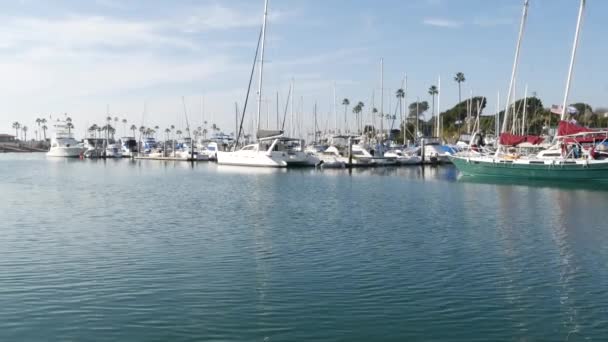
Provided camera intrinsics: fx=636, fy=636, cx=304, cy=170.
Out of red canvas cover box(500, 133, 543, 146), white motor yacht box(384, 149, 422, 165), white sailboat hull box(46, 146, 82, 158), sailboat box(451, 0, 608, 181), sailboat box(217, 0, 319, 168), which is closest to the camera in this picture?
sailboat box(451, 0, 608, 181)

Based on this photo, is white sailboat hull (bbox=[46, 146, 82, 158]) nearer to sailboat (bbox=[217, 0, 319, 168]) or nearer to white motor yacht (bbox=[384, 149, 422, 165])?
sailboat (bbox=[217, 0, 319, 168])

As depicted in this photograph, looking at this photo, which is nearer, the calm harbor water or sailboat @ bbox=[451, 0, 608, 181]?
the calm harbor water

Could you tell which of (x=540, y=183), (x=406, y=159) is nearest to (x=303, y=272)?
(x=540, y=183)

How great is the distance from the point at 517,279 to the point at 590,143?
138 ft

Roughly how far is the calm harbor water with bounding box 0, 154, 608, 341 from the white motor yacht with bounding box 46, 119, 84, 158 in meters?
108

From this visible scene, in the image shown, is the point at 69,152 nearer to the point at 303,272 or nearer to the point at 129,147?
the point at 129,147

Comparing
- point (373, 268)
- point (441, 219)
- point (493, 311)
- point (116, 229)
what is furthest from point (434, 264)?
point (116, 229)

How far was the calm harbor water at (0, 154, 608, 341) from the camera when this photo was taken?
506 inches

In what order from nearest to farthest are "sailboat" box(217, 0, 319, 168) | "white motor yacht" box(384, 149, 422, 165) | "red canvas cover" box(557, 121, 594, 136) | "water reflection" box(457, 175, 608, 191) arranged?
"water reflection" box(457, 175, 608, 191), "red canvas cover" box(557, 121, 594, 136), "sailboat" box(217, 0, 319, 168), "white motor yacht" box(384, 149, 422, 165)

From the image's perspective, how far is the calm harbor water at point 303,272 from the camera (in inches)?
506

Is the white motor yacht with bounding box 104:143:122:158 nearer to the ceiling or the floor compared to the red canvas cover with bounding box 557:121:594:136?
nearer to the floor

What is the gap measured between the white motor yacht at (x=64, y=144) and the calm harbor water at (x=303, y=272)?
107882 millimetres

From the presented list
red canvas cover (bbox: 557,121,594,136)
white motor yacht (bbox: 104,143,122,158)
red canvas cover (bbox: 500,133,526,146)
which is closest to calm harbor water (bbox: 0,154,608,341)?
red canvas cover (bbox: 557,121,594,136)

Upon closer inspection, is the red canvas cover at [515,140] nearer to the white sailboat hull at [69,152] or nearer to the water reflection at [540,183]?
the water reflection at [540,183]
